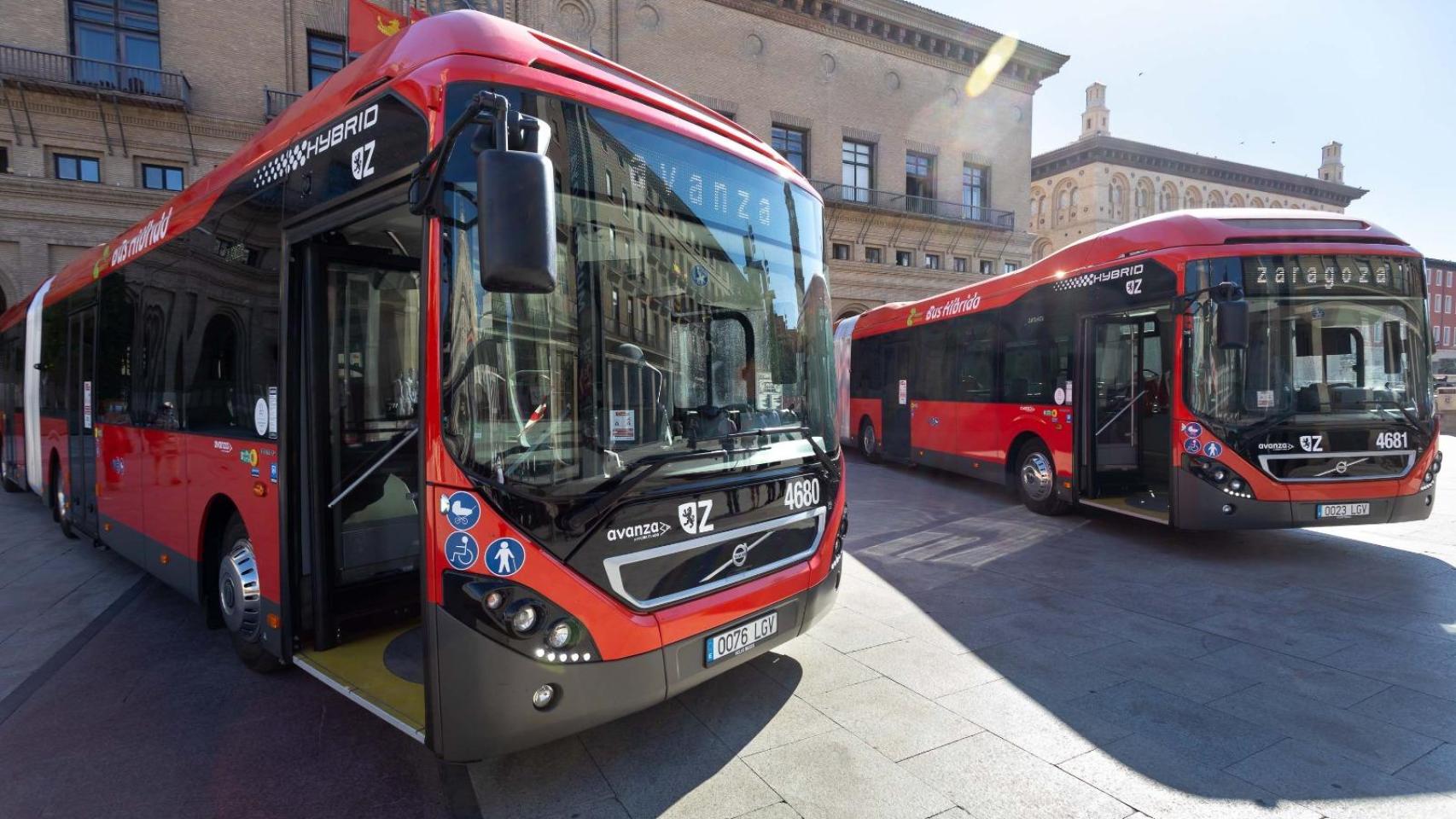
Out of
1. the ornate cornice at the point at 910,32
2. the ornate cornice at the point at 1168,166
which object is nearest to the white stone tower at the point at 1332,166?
the ornate cornice at the point at 1168,166

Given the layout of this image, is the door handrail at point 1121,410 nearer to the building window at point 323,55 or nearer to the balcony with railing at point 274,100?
the balcony with railing at point 274,100

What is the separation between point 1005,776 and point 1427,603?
492cm

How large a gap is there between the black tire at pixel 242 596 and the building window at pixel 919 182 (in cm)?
3483

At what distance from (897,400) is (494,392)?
11.8 m

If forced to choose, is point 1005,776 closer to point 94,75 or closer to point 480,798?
point 480,798

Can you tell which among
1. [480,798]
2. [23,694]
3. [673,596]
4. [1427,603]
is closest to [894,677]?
[673,596]

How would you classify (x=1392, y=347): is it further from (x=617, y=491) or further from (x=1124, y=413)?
(x=617, y=491)

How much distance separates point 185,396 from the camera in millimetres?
4734

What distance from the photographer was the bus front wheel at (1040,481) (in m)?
→ 9.25

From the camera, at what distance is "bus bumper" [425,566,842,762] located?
277 cm

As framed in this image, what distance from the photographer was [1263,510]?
673cm

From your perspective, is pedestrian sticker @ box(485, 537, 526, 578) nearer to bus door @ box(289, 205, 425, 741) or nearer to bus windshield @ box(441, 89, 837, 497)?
bus windshield @ box(441, 89, 837, 497)

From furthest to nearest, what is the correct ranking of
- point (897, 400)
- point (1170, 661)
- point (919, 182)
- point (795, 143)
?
1. point (919, 182)
2. point (795, 143)
3. point (897, 400)
4. point (1170, 661)

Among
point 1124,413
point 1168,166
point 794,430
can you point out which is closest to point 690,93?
point 1124,413
